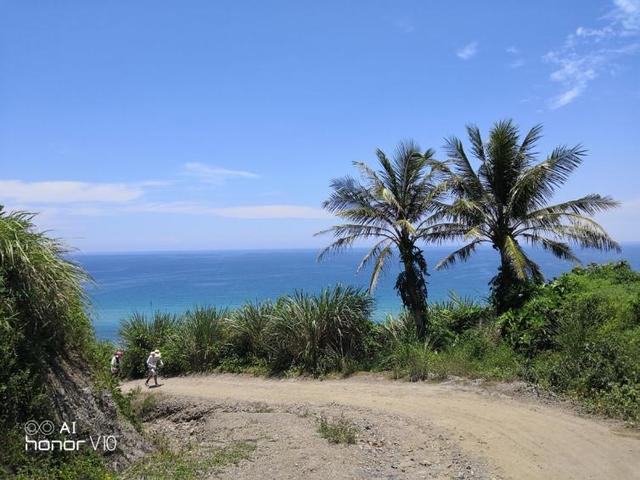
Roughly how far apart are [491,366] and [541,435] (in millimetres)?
4380

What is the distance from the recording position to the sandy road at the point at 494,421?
7418 millimetres

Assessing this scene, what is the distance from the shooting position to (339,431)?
805 cm

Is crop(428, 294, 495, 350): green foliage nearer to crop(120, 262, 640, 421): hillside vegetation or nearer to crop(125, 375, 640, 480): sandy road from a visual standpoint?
crop(120, 262, 640, 421): hillside vegetation

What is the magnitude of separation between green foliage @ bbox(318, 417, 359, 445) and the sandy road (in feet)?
5.36

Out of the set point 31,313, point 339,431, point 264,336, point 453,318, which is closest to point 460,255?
point 453,318

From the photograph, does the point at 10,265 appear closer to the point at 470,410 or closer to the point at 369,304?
the point at 470,410

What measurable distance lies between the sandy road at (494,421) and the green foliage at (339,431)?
64.3 inches

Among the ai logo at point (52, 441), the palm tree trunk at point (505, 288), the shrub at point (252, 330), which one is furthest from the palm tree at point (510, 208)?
the ai logo at point (52, 441)

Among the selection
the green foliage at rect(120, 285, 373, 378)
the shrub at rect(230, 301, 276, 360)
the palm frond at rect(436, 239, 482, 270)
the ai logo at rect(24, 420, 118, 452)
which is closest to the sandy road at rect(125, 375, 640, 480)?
the green foliage at rect(120, 285, 373, 378)

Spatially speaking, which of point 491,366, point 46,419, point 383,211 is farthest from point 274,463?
point 383,211

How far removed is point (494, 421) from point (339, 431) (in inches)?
125


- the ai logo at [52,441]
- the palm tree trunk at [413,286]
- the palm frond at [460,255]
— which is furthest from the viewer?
the palm frond at [460,255]

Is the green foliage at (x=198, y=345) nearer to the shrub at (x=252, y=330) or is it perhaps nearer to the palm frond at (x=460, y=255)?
the shrub at (x=252, y=330)

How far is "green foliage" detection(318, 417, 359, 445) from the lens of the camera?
306 inches
